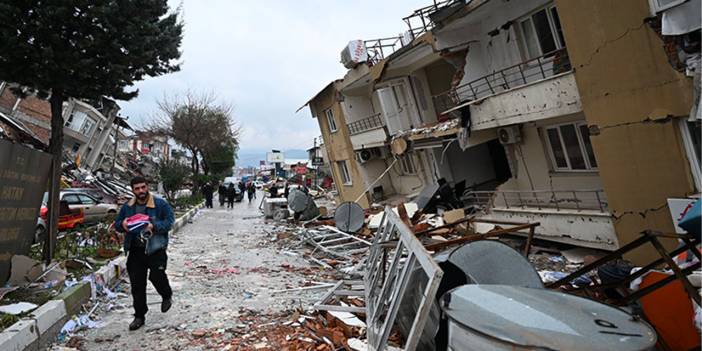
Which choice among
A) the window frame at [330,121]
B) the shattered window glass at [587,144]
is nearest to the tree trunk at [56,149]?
the shattered window glass at [587,144]

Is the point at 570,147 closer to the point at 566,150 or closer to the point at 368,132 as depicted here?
the point at 566,150

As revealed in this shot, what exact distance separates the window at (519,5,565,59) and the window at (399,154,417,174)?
7.91 metres

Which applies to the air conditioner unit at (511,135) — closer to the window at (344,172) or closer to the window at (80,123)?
the window at (344,172)

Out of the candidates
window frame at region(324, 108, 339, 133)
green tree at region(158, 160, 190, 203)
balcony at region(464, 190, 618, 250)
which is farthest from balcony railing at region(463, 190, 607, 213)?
green tree at region(158, 160, 190, 203)

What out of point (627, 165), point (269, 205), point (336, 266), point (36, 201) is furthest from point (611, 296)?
point (269, 205)

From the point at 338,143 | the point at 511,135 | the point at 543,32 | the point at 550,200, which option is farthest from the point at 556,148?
the point at 338,143

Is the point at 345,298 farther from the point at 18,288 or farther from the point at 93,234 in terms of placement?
the point at 93,234

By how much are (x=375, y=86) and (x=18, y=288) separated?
1239 centimetres

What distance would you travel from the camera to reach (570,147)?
9164 mm

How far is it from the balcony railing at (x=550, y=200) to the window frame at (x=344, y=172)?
9.41 meters

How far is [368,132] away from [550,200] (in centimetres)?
905

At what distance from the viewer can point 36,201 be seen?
5059 millimetres

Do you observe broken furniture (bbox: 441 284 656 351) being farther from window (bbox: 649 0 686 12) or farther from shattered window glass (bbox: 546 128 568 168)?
shattered window glass (bbox: 546 128 568 168)

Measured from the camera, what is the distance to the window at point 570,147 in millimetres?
8656
